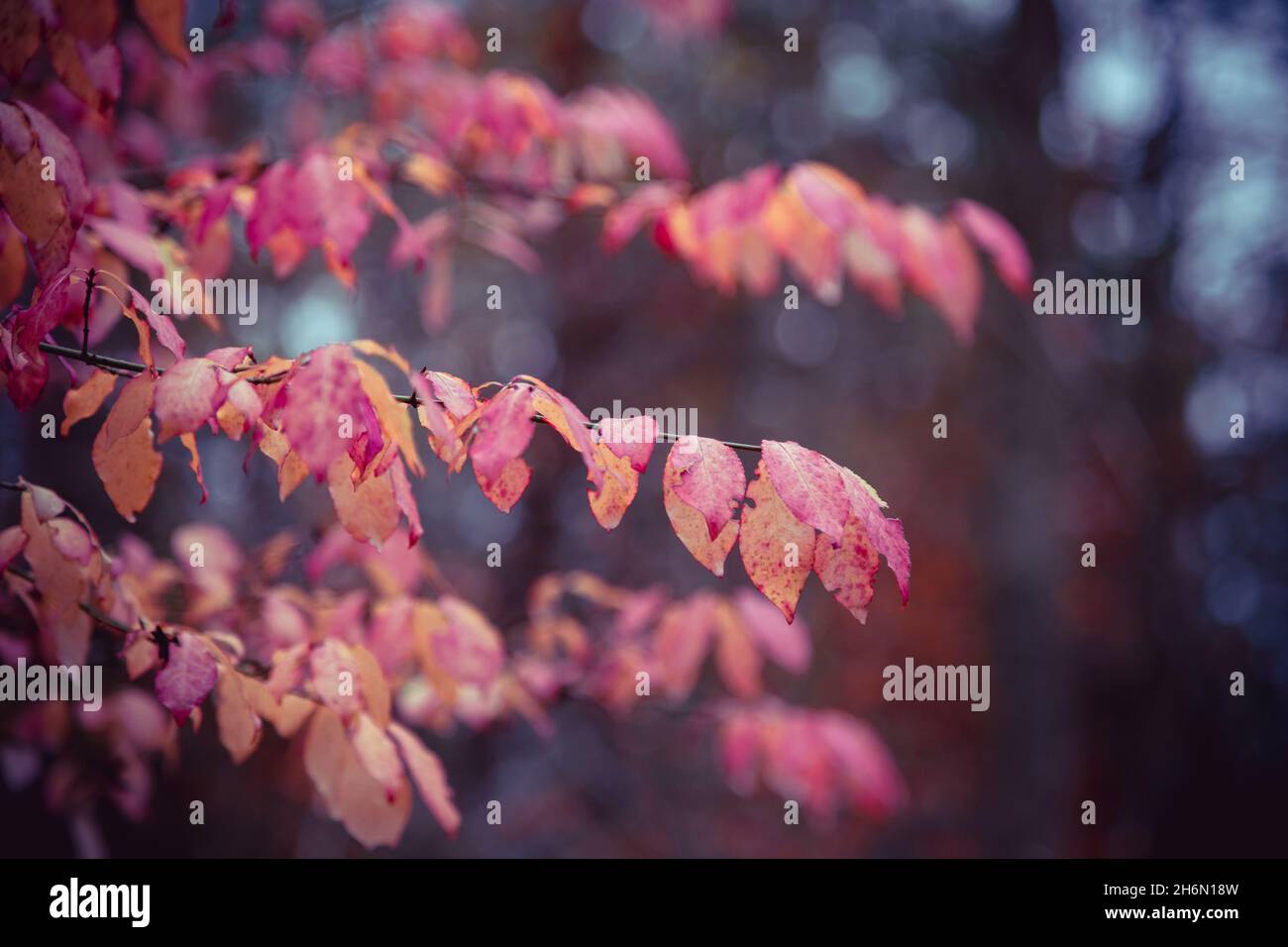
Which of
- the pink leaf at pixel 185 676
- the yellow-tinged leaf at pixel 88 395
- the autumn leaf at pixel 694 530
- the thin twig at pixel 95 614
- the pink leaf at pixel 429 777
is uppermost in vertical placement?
the yellow-tinged leaf at pixel 88 395

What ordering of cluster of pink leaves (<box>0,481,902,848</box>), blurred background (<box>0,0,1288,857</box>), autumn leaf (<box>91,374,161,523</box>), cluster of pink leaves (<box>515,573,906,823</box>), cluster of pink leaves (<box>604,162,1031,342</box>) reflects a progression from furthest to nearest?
blurred background (<box>0,0,1288,857</box>)
cluster of pink leaves (<box>515,573,906,823</box>)
cluster of pink leaves (<box>604,162,1031,342</box>)
cluster of pink leaves (<box>0,481,902,848</box>)
autumn leaf (<box>91,374,161,523</box>)

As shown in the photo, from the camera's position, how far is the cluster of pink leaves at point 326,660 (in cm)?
137

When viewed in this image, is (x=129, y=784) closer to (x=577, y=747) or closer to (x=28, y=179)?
(x=28, y=179)

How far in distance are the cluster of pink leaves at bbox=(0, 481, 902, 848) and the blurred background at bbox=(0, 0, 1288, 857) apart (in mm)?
2598

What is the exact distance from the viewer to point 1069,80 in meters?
5.87

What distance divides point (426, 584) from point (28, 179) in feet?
14.6

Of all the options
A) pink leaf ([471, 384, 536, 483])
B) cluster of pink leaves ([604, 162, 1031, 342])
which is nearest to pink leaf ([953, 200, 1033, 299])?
cluster of pink leaves ([604, 162, 1031, 342])

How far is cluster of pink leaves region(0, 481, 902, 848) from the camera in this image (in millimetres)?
1369

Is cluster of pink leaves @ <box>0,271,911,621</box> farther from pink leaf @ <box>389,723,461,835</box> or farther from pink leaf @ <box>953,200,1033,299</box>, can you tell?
pink leaf @ <box>953,200,1033,299</box>

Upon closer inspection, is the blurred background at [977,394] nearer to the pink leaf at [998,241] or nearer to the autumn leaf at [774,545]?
the pink leaf at [998,241]

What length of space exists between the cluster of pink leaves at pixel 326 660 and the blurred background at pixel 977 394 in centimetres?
260

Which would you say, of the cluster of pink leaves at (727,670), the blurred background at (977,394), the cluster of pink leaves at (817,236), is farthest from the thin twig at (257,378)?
the blurred background at (977,394)

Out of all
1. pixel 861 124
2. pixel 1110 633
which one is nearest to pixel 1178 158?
pixel 861 124

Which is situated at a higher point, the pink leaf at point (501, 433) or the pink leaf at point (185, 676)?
the pink leaf at point (501, 433)
